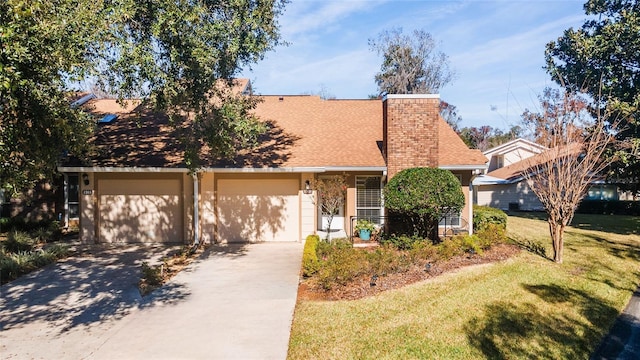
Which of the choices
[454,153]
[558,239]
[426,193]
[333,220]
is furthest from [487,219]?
[333,220]

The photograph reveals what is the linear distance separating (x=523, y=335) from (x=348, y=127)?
1165 centimetres

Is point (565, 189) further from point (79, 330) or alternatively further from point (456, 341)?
point (79, 330)

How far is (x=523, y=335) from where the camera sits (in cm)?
665

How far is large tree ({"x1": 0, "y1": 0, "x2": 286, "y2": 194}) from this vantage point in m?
6.62

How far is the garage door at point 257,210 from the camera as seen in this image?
1447 centimetres

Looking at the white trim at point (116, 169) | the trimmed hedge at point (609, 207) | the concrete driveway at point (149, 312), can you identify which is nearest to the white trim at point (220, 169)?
the white trim at point (116, 169)

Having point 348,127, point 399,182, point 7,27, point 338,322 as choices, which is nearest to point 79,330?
point 338,322

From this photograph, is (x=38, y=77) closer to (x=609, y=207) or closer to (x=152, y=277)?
(x=152, y=277)

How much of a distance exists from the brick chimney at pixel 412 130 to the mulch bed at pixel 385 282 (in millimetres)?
3673

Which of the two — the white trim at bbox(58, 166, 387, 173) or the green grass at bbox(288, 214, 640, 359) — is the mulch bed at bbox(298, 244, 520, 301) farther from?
the white trim at bbox(58, 166, 387, 173)

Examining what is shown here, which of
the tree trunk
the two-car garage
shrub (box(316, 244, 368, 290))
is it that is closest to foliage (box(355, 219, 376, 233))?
the two-car garage

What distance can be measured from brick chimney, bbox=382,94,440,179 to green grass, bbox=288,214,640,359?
4.19 m

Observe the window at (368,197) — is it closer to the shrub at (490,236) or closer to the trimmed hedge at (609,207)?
the shrub at (490,236)

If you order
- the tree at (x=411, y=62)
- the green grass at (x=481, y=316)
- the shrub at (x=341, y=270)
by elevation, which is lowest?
the green grass at (x=481, y=316)
